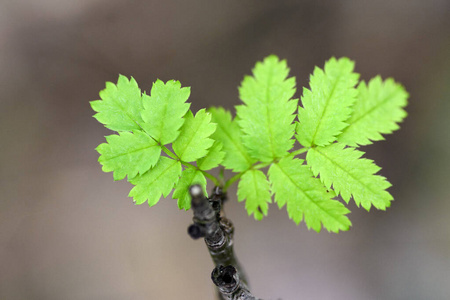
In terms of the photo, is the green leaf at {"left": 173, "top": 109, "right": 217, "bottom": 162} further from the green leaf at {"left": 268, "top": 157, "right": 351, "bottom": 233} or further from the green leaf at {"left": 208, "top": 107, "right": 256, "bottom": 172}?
the green leaf at {"left": 268, "top": 157, "right": 351, "bottom": 233}

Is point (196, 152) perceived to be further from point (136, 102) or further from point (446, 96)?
point (446, 96)

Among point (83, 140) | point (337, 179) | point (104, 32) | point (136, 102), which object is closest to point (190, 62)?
point (104, 32)

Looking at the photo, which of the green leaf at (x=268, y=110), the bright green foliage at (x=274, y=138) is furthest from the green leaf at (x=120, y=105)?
the green leaf at (x=268, y=110)

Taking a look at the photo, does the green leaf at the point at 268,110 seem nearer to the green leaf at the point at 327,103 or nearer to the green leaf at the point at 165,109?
the green leaf at the point at 327,103

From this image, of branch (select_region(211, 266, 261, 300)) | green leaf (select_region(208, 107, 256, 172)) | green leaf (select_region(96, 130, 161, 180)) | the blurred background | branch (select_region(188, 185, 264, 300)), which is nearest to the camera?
branch (select_region(188, 185, 264, 300))

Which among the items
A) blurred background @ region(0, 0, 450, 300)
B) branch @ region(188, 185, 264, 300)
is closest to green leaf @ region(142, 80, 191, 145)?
branch @ region(188, 185, 264, 300)

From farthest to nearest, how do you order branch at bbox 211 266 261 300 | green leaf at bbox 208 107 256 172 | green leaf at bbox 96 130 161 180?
green leaf at bbox 208 107 256 172, green leaf at bbox 96 130 161 180, branch at bbox 211 266 261 300
